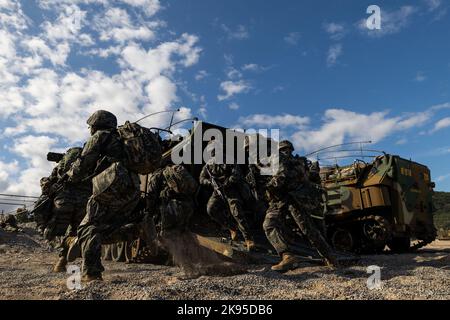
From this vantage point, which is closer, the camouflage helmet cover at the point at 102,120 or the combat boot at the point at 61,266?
the camouflage helmet cover at the point at 102,120

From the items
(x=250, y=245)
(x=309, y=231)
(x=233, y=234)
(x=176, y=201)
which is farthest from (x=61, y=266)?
(x=309, y=231)

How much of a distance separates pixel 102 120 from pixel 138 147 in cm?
60

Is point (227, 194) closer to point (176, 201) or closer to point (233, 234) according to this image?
point (233, 234)

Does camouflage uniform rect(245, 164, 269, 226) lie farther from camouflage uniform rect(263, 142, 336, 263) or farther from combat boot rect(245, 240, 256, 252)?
camouflage uniform rect(263, 142, 336, 263)

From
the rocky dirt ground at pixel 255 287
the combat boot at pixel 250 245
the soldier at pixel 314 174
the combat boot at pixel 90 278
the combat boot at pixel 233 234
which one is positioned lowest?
the rocky dirt ground at pixel 255 287

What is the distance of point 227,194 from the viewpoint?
7.82m

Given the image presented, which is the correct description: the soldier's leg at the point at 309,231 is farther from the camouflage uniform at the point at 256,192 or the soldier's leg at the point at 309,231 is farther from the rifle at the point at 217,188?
the camouflage uniform at the point at 256,192

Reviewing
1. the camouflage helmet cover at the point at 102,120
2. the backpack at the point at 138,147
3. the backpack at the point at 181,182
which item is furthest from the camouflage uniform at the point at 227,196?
the camouflage helmet cover at the point at 102,120

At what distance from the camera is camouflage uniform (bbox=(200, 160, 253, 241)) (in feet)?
25.3

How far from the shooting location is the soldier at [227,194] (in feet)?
25.3

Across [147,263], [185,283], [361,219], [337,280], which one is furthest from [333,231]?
[185,283]

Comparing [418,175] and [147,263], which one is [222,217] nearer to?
[147,263]

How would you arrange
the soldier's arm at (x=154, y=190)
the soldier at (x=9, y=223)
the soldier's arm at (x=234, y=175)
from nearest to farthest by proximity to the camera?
the soldier's arm at (x=154, y=190), the soldier's arm at (x=234, y=175), the soldier at (x=9, y=223)

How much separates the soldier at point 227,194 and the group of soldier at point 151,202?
0.02 metres
